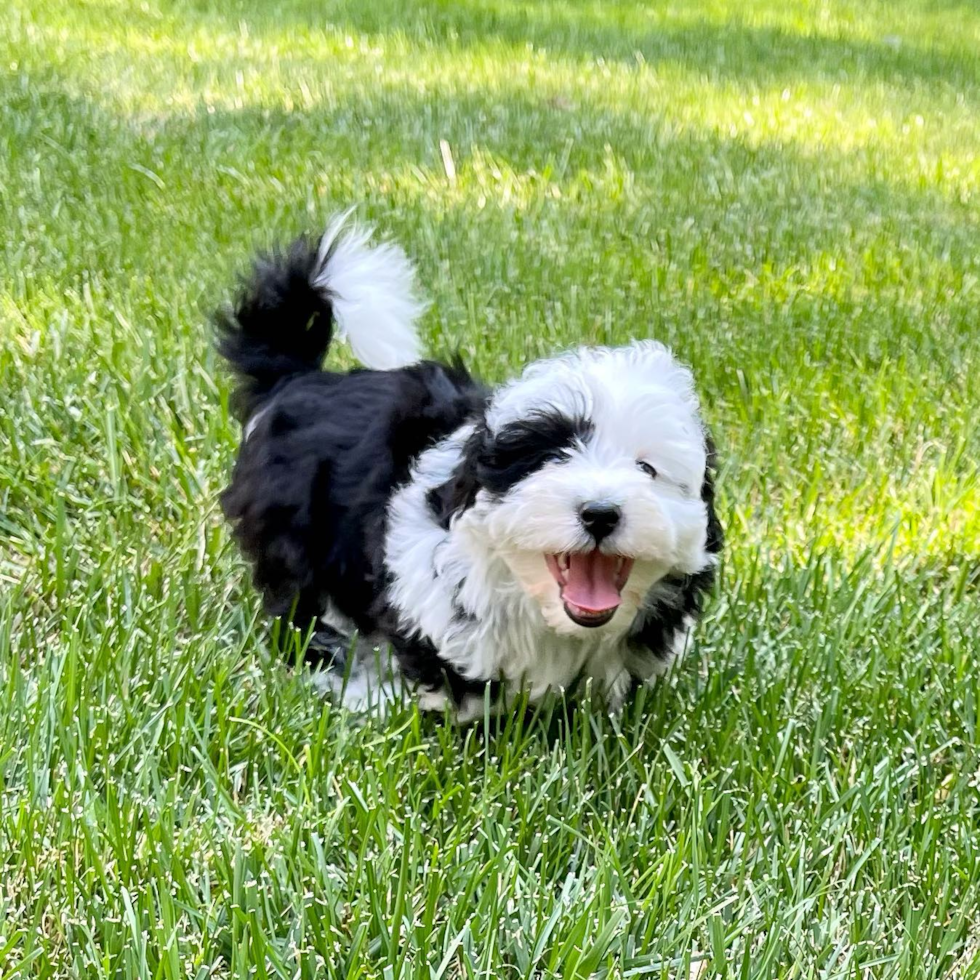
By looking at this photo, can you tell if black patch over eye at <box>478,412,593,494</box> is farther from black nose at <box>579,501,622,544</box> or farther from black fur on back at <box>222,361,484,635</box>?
black fur on back at <box>222,361,484,635</box>

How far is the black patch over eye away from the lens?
2.18m

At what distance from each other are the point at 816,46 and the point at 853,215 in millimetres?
5188

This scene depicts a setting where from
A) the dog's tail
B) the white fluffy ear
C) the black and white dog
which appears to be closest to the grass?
the black and white dog

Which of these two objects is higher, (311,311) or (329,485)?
(311,311)

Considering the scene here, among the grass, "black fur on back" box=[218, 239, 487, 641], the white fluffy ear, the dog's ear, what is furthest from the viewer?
the white fluffy ear

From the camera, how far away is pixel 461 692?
256 cm

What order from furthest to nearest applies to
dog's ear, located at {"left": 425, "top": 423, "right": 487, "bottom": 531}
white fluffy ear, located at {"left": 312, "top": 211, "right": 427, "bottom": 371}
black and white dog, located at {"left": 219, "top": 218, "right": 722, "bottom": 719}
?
white fluffy ear, located at {"left": 312, "top": 211, "right": 427, "bottom": 371} → dog's ear, located at {"left": 425, "top": 423, "right": 487, "bottom": 531} → black and white dog, located at {"left": 219, "top": 218, "right": 722, "bottom": 719}

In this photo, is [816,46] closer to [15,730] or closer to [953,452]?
[953,452]

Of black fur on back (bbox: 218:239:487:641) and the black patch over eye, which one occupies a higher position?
the black patch over eye

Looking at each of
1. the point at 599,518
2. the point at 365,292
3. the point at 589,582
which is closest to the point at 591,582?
the point at 589,582

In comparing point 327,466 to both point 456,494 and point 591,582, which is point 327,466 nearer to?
point 456,494

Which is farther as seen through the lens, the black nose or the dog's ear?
the dog's ear

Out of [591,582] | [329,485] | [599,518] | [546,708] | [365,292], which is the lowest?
[546,708]

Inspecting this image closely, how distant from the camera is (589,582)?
222 centimetres
